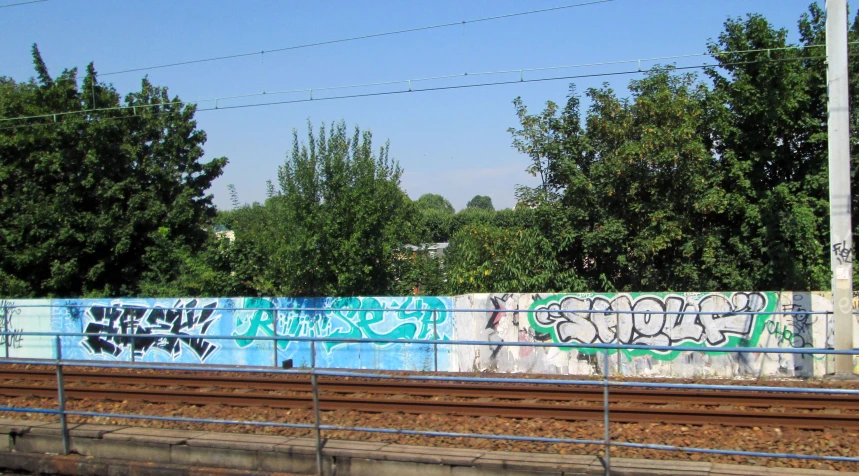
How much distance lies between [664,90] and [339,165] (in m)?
8.69

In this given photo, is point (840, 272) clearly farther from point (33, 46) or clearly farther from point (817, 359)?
point (33, 46)

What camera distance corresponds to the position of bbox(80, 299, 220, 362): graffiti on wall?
17.8 meters

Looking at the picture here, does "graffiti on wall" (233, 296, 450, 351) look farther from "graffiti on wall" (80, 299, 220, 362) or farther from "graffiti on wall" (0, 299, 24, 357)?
"graffiti on wall" (0, 299, 24, 357)

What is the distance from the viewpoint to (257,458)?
687 cm

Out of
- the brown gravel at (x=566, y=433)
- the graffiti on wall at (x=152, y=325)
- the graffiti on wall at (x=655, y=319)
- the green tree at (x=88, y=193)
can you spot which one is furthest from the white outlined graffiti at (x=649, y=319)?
the green tree at (x=88, y=193)

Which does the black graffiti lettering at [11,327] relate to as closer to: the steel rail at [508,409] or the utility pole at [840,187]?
the steel rail at [508,409]

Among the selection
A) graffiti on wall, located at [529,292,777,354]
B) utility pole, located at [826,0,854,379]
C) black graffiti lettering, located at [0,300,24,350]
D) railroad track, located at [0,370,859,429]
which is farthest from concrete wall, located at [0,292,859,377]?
railroad track, located at [0,370,859,429]

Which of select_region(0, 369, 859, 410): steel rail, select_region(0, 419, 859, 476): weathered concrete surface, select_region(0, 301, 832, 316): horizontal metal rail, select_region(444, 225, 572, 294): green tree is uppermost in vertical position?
select_region(444, 225, 572, 294): green tree

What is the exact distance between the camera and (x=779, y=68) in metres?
16.5

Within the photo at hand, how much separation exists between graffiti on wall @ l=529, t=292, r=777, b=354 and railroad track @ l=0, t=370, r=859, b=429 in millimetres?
3701

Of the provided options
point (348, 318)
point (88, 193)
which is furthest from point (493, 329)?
point (88, 193)

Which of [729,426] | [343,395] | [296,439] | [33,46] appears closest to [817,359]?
[729,426]

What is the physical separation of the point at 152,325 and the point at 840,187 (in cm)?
1670

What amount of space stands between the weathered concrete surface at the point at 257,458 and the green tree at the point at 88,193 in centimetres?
1567
